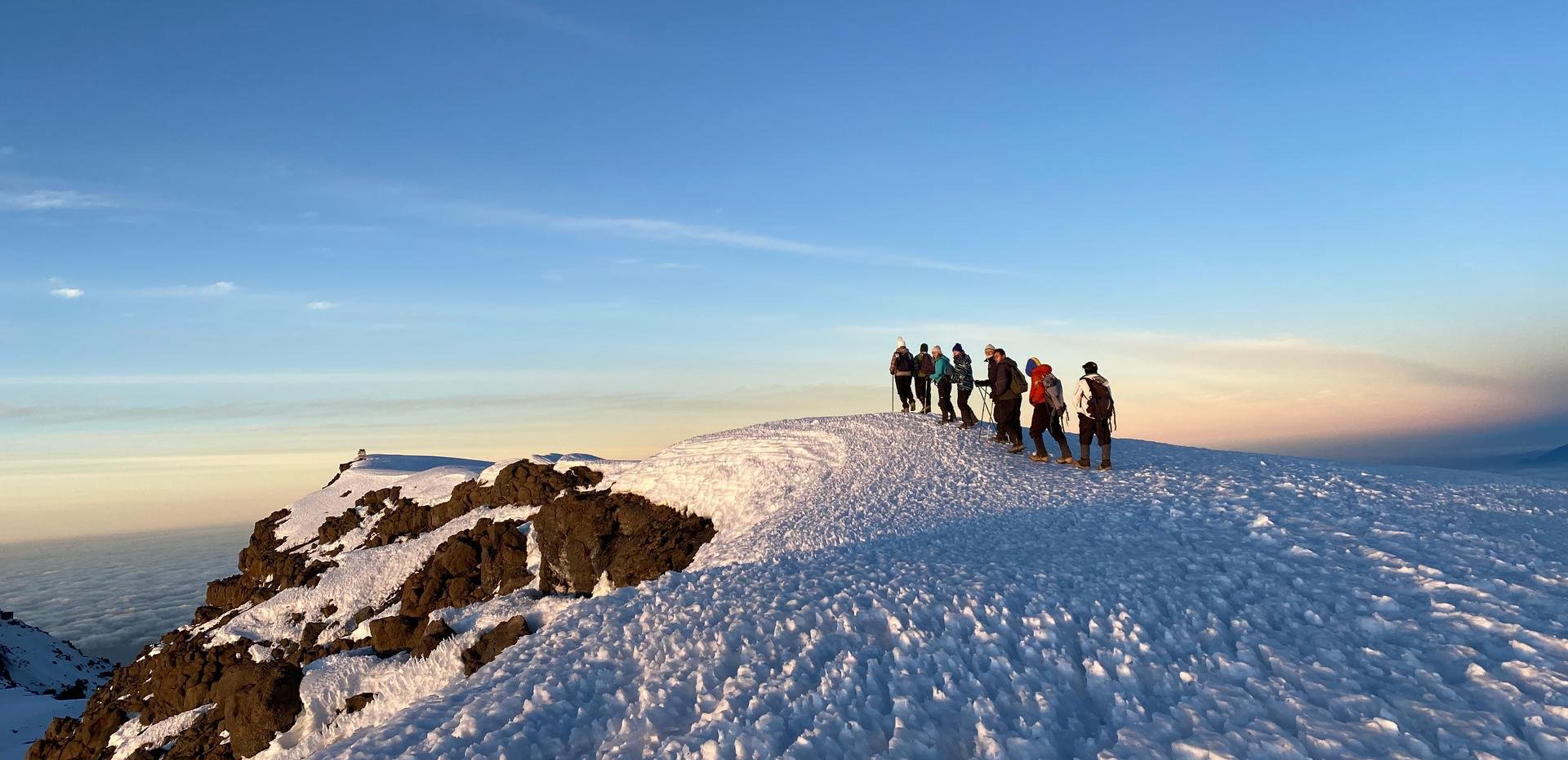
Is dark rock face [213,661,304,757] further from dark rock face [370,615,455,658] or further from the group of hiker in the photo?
the group of hiker

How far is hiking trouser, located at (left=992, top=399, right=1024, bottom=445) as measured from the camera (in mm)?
22047

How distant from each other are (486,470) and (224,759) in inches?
686

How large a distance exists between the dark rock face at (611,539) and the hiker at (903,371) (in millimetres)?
10231

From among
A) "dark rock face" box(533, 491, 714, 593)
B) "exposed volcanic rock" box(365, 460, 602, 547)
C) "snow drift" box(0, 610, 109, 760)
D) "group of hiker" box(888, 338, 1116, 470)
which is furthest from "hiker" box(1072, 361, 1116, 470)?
"snow drift" box(0, 610, 109, 760)

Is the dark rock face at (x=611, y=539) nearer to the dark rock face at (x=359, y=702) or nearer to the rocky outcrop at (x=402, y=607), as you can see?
the rocky outcrop at (x=402, y=607)

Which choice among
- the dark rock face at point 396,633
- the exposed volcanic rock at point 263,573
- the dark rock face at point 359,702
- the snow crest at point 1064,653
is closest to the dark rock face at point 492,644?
the dark rock face at point 359,702

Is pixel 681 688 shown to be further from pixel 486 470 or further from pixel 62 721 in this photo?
pixel 62 721

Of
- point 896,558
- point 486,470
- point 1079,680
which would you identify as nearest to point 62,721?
point 486,470

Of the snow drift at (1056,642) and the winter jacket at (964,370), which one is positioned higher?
the winter jacket at (964,370)

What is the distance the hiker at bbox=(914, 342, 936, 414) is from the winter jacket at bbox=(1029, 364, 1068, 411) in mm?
5675

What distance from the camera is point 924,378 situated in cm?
2842

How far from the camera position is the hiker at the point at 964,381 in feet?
83.6

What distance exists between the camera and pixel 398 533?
3762 cm

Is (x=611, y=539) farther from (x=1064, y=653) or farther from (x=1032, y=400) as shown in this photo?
(x=1064, y=653)
